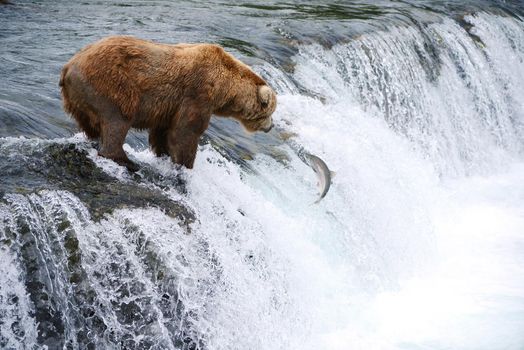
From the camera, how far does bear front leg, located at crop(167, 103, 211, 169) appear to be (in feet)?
16.1

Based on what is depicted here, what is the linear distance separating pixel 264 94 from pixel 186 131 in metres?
0.76

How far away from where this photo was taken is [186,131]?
193 inches

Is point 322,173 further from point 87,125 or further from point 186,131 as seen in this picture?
point 87,125

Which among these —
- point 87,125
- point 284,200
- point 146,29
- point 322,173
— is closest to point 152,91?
point 87,125

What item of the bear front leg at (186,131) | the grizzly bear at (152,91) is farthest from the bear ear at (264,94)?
the bear front leg at (186,131)

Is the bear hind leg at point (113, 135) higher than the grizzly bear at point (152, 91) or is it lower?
lower

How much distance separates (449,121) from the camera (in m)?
11.0

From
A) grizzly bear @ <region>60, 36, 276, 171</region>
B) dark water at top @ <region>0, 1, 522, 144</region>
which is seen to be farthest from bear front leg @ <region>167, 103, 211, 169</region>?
dark water at top @ <region>0, 1, 522, 144</region>

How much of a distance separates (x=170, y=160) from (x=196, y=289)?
102 cm

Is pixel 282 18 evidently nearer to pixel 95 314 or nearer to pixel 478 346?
pixel 478 346

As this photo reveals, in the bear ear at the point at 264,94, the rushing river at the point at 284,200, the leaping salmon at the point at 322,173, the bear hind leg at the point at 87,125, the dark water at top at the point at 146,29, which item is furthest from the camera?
the dark water at top at the point at 146,29

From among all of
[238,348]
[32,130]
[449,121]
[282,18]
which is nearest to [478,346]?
[238,348]

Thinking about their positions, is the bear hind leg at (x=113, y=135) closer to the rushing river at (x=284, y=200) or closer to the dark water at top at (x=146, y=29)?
the rushing river at (x=284, y=200)

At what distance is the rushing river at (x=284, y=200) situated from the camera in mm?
4207
